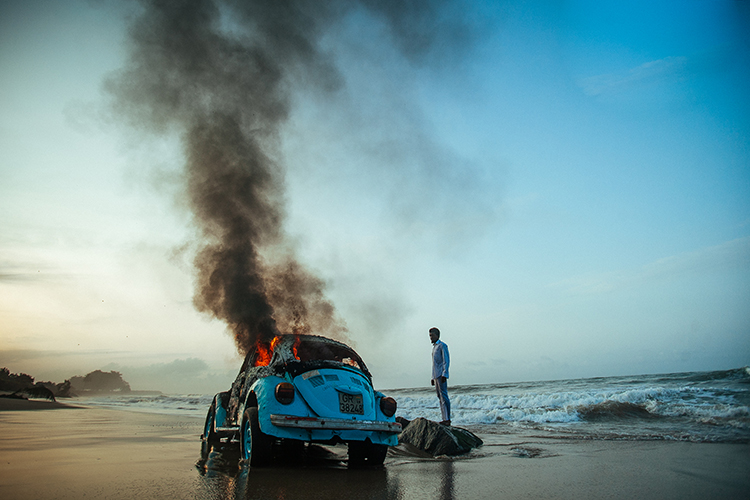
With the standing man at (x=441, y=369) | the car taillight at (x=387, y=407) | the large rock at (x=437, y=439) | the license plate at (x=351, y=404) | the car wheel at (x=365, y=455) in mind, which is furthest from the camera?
the standing man at (x=441, y=369)

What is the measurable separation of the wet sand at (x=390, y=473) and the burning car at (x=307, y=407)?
323 millimetres

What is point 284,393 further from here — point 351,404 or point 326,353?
point 326,353

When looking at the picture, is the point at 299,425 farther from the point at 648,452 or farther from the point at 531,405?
the point at 531,405

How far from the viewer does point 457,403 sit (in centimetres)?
1852

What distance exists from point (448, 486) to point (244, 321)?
19.9ft

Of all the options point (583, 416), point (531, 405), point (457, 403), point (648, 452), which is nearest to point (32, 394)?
point (457, 403)

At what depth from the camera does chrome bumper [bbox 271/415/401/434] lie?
4371 millimetres

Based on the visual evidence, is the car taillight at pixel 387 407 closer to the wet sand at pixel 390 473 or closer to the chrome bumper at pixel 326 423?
the chrome bumper at pixel 326 423

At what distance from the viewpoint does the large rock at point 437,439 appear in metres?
6.65

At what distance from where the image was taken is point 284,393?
15.3ft

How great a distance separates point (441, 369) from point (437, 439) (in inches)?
75.5

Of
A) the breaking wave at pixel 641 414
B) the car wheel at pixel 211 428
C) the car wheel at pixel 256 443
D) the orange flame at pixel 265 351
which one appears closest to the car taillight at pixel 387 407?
the orange flame at pixel 265 351

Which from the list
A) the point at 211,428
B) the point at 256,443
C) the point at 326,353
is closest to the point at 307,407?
the point at 256,443

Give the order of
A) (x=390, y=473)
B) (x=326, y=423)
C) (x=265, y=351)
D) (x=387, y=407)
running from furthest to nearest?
(x=265, y=351) → (x=387, y=407) → (x=390, y=473) → (x=326, y=423)
